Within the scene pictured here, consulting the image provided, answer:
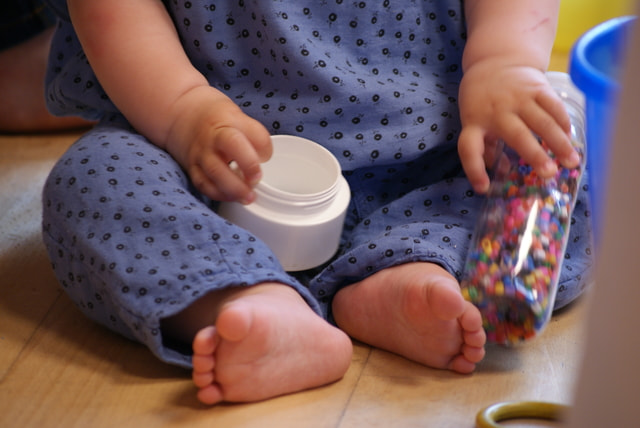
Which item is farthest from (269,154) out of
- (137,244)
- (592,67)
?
(592,67)

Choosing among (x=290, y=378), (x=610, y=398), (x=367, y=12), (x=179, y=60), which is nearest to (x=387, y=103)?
(x=367, y=12)

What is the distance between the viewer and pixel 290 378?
2.06 ft

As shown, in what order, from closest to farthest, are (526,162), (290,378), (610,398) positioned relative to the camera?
(610,398)
(290,378)
(526,162)

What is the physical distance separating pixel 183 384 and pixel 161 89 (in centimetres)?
31

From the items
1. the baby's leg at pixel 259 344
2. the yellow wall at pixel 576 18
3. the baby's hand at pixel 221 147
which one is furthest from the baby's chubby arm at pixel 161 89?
the yellow wall at pixel 576 18

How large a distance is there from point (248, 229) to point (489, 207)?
0.77 feet

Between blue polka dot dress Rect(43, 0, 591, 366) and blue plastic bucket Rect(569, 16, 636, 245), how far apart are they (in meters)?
0.18

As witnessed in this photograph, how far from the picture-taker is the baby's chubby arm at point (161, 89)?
76 centimetres

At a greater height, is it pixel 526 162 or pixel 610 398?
pixel 610 398

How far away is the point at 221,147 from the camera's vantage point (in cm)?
75

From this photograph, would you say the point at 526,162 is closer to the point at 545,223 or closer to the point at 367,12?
the point at 545,223

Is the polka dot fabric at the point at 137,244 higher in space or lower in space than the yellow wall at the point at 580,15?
higher

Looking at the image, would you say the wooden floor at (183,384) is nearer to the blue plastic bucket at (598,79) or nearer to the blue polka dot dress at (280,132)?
the blue polka dot dress at (280,132)

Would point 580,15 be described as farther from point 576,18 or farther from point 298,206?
point 298,206
